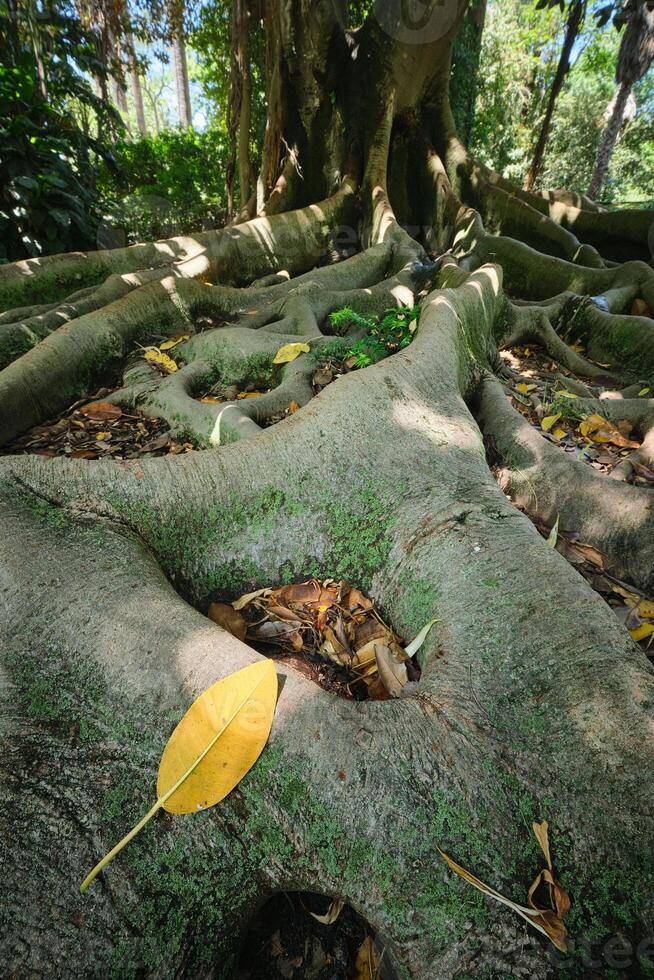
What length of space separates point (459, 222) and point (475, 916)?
5.60m

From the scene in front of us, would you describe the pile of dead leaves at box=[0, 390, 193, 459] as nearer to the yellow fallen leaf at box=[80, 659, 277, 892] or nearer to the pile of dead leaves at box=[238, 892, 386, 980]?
the yellow fallen leaf at box=[80, 659, 277, 892]

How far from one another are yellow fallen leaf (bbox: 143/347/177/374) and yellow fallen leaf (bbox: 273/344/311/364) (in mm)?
658

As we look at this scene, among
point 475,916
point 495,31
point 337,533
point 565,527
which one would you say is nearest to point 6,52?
point 337,533

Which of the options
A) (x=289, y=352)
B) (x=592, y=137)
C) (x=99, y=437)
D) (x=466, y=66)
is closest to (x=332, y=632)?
(x=99, y=437)

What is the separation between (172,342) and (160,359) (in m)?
0.26

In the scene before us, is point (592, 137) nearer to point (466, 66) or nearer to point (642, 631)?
point (466, 66)

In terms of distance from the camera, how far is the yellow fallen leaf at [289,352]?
8.81ft

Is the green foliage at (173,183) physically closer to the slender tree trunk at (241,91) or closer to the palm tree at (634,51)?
the slender tree trunk at (241,91)

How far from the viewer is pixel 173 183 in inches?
370

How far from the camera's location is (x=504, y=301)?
3615mm

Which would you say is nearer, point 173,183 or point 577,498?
point 577,498

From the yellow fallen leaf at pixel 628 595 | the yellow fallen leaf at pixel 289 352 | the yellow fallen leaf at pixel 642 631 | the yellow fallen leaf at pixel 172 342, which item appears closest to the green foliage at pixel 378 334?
the yellow fallen leaf at pixel 289 352

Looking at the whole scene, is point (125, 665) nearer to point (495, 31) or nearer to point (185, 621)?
point (185, 621)

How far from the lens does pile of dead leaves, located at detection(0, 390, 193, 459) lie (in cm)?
226
